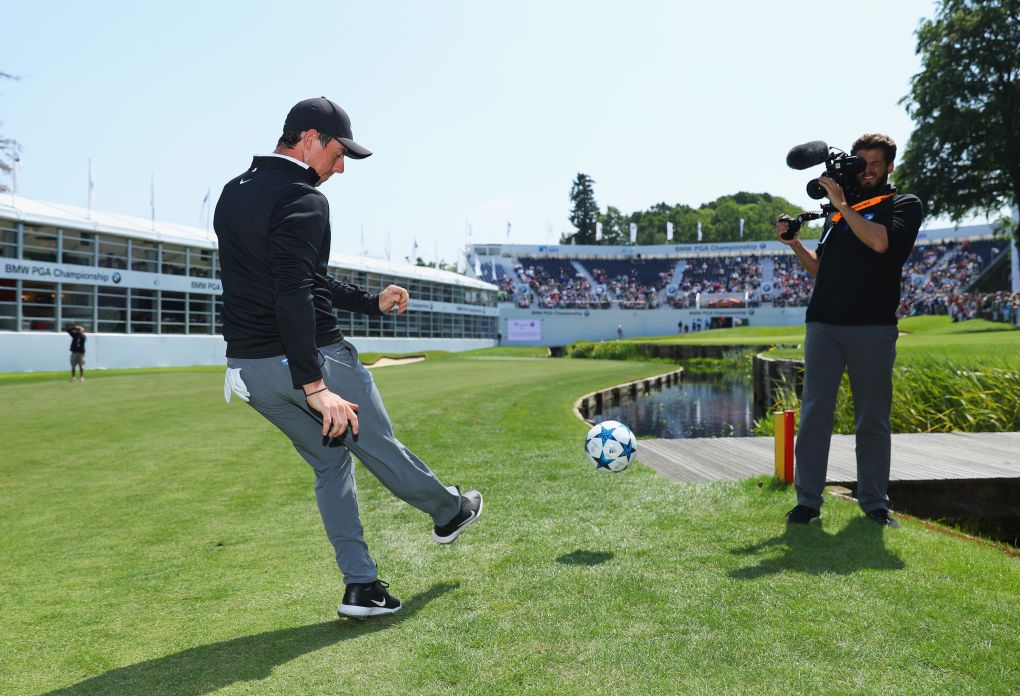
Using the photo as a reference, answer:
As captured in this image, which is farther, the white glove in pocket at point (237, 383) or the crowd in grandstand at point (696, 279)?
the crowd in grandstand at point (696, 279)

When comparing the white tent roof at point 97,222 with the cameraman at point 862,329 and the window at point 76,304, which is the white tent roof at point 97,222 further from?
the cameraman at point 862,329

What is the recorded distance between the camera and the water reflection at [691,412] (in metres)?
15.2

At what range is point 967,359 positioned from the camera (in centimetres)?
1153

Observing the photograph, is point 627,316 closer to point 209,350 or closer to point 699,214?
point 209,350

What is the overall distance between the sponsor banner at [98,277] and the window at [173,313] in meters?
0.38

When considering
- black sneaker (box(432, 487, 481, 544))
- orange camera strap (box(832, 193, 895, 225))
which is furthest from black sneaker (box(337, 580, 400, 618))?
orange camera strap (box(832, 193, 895, 225))

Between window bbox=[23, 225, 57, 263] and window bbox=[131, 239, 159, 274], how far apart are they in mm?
3421

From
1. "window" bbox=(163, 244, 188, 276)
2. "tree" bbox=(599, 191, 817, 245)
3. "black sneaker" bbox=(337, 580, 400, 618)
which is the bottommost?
"black sneaker" bbox=(337, 580, 400, 618)

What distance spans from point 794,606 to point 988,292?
4902 centimetres

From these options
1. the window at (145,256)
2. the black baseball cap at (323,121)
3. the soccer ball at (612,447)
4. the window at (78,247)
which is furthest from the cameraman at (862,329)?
the window at (145,256)

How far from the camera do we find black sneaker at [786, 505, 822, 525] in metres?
4.55

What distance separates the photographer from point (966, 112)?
1212 inches

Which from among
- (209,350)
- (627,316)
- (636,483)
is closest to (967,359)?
(636,483)

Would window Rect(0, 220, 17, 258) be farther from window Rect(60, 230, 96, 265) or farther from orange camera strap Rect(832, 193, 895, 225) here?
orange camera strap Rect(832, 193, 895, 225)
